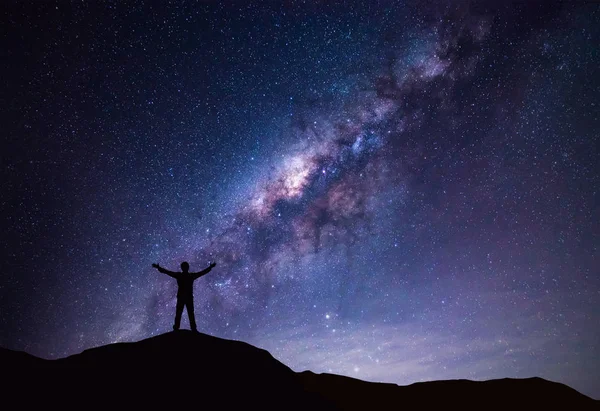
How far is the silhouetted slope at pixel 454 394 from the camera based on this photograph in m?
20.6

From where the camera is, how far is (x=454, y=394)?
73.6 feet

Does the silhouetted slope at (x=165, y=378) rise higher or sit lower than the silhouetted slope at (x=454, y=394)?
higher

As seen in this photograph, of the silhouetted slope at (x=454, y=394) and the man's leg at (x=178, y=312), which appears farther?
the silhouetted slope at (x=454, y=394)

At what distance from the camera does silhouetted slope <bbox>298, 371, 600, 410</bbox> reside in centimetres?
2059

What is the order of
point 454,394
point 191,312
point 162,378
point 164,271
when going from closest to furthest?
point 162,378 < point 164,271 < point 191,312 < point 454,394

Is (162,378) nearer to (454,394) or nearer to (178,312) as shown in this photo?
(178,312)

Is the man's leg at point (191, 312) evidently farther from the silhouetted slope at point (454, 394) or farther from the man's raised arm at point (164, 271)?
the silhouetted slope at point (454, 394)

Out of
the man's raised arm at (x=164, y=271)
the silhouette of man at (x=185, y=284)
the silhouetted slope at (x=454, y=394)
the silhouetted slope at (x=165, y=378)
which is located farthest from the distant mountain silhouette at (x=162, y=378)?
the silhouetted slope at (x=454, y=394)

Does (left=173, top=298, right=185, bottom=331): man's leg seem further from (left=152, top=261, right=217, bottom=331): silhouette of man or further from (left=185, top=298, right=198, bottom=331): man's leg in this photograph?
(left=185, top=298, right=198, bottom=331): man's leg

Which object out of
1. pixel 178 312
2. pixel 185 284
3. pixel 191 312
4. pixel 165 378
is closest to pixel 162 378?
pixel 165 378

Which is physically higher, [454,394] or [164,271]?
[164,271]

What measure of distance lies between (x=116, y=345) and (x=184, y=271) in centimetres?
442

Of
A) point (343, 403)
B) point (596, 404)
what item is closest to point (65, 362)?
point (343, 403)

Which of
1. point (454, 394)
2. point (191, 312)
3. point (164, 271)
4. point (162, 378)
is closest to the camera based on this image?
point (162, 378)
